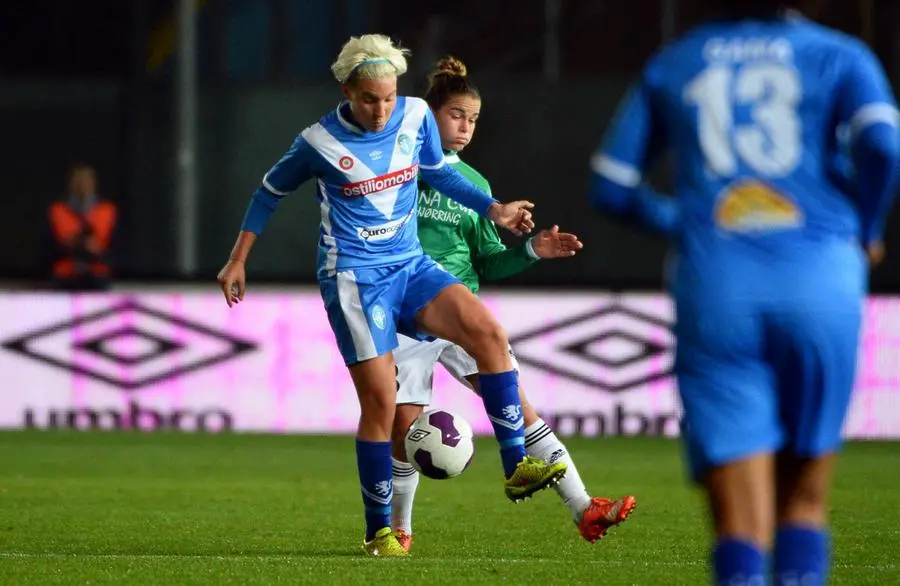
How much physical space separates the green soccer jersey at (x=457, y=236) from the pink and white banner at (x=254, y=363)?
5.47 meters

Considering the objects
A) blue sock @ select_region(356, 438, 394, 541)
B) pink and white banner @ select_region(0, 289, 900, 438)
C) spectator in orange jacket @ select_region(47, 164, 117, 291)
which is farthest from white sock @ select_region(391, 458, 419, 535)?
spectator in orange jacket @ select_region(47, 164, 117, 291)

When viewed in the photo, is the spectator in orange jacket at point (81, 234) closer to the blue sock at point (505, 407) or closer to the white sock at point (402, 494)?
the white sock at point (402, 494)

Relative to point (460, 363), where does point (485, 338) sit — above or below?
above

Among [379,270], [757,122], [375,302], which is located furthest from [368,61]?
[757,122]

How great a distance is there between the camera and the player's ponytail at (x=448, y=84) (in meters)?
6.97

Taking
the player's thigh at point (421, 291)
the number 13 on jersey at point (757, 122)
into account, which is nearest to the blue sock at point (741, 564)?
the number 13 on jersey at point (757, 122)

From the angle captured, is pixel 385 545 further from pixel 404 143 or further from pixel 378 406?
pixel 404 143

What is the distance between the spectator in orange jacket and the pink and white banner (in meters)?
0.86

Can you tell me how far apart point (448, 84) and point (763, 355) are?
3.57 m

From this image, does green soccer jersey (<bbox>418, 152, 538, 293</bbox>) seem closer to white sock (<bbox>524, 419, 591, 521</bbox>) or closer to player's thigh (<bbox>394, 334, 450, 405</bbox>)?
player's thigh (<bbox>394, 334, 450, 405</bbox>)

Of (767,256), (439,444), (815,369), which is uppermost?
(767,256)

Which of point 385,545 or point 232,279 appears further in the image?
point 385,545

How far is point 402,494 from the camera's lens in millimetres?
6836

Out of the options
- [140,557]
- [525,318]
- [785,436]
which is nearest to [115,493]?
[140,557]
